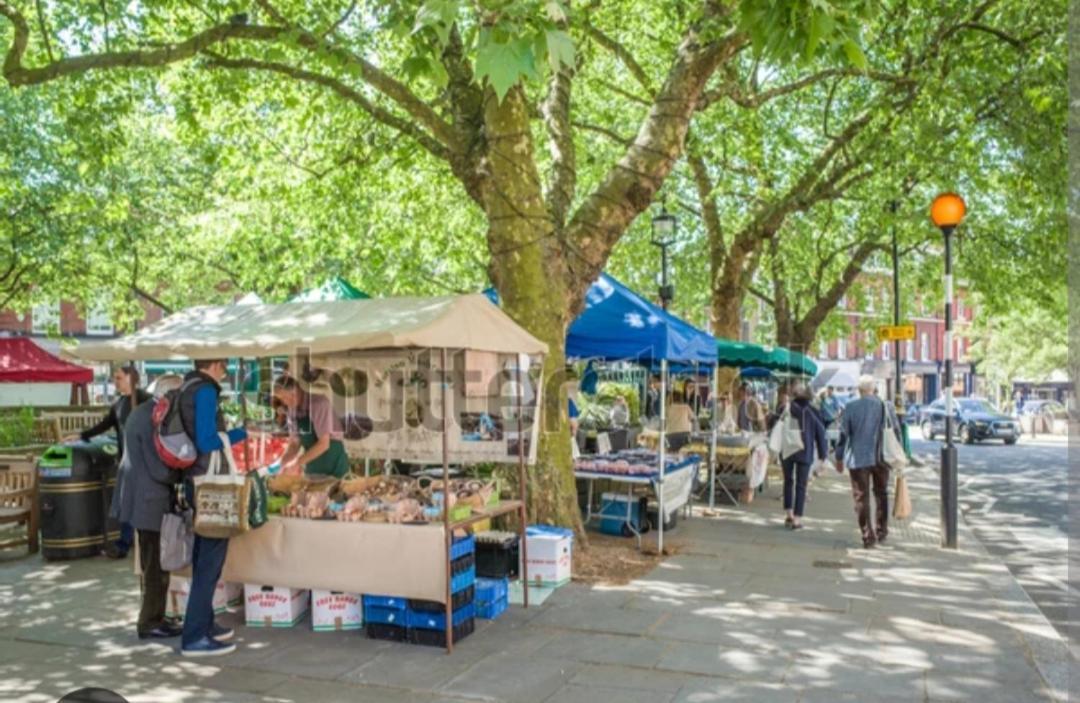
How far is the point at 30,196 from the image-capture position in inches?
748

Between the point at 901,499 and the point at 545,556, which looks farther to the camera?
the point at 901,499

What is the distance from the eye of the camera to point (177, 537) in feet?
20.2

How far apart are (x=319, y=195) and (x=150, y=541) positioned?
8466 millimetres

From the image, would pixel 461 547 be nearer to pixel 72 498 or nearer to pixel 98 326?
pixel 72 498

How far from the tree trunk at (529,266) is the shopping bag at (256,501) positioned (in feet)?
10.5

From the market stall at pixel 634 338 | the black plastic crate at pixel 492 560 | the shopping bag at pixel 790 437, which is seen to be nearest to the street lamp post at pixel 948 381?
the shopping bag at pixel 790 437

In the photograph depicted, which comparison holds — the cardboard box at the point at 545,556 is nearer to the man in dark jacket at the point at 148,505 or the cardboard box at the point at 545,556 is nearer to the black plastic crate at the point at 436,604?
the black plastic crate at the point at 436,604

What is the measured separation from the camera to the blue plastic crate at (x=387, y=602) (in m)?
6.29

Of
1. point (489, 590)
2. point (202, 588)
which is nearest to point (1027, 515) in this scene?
point (489, 590)

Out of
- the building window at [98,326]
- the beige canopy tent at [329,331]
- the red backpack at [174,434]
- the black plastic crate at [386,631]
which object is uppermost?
the building window at [98,326]

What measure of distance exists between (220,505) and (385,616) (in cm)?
144

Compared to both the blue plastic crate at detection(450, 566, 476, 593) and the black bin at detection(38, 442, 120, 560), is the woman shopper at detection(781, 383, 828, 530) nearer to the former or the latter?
the blue plastic crate at detection(450, 566, 476, 593)

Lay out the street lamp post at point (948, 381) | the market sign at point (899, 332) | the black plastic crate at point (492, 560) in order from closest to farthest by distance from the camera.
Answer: the black plastic crate at point (492, 560), the street lamp post at point (948, 381), the market sign at point (899, 332)

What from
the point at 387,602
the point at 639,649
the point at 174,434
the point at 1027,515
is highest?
the point at 174,434
